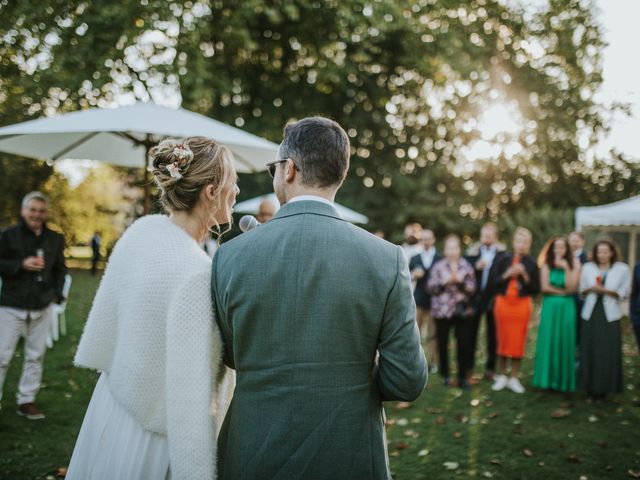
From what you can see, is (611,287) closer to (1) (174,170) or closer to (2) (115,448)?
(1) (174,170)

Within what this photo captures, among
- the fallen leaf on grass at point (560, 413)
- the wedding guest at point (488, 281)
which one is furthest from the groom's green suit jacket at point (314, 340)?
the wedding guest at point (488, 281)

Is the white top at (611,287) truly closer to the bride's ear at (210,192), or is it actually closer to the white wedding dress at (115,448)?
the bride's ear at (210,192)

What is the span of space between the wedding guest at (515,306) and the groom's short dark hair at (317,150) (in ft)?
21.4

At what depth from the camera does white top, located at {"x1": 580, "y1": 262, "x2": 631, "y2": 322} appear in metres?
7.46

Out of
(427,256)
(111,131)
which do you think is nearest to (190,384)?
(111,131)

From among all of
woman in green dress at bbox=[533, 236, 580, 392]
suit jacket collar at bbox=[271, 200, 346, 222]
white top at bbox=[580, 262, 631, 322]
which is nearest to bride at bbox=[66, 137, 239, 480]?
suit jacket collar at bbox=[271, 200, 346, 222]

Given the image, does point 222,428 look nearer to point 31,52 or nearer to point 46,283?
point 46,283

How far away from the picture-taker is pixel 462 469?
198 inches

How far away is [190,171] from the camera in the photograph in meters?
2.31

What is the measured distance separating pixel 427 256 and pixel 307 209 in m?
7.34

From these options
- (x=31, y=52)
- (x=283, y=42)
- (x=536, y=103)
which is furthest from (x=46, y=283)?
(x=536, y=103)

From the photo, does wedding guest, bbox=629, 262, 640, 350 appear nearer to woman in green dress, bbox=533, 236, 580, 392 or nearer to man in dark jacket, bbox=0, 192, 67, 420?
woman in green dress, bbox=533, 236, 580, 392

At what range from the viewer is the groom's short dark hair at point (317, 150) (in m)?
1.98

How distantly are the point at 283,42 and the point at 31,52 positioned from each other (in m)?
7.71
